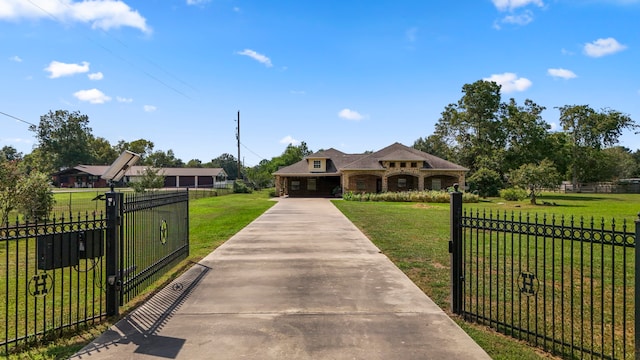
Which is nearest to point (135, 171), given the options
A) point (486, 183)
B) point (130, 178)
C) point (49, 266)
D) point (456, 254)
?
point (130, 178)

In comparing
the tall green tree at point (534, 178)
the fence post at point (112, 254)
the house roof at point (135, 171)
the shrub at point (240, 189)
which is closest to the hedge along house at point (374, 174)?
the shrub at point (240, 189)

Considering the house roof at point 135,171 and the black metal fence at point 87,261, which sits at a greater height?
the house roof at point 135,171

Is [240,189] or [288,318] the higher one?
[240,189]

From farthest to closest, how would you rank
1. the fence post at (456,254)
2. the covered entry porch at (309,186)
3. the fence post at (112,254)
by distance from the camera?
the covered entry porch at (309,186) < the fence post at (456,254) < the fence post at (112,254)

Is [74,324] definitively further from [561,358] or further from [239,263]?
[561,358]

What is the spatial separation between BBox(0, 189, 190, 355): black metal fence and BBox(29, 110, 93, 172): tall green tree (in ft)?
321

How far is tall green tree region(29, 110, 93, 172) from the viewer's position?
90.8 metres

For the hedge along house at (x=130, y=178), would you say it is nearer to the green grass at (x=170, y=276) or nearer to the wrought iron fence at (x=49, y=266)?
the green grass at (x=170, y=276)

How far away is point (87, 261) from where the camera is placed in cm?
634

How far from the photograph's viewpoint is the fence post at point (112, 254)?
5398 mm

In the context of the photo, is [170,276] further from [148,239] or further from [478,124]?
[478,124]

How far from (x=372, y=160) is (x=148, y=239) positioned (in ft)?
116

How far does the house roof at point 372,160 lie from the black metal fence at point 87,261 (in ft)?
106

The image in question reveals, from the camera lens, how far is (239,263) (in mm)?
8664
